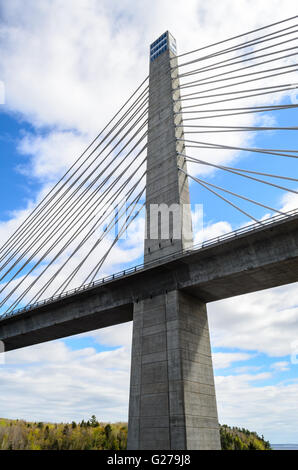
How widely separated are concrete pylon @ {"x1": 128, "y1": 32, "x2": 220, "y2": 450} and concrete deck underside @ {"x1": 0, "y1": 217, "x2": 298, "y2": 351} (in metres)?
1.22

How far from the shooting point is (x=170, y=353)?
72.3 ft

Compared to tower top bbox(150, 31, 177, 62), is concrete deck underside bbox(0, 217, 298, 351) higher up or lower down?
lower down

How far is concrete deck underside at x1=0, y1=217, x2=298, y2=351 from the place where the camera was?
20.6 meters

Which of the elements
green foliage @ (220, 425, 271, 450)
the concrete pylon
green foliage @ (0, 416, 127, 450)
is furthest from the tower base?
green foliage @ (220, 425, 271, 450)

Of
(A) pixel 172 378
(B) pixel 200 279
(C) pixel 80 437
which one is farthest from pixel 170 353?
(C) pixel 80 437

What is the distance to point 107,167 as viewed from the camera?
32656 millimetres

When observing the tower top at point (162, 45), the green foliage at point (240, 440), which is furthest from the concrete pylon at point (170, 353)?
the green foliage at point (240, 440)

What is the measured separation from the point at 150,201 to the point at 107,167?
6.20m

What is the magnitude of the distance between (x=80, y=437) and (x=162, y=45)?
49.8 m

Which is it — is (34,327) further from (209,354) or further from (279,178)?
(279,178)

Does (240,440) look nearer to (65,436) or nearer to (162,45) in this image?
(65,436)

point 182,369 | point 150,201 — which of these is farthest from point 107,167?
point 182,369

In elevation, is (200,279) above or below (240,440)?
above

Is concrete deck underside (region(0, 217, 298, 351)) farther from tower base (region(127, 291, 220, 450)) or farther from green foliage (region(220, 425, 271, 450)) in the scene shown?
green foliage (region(220, 425, 271, 450))
